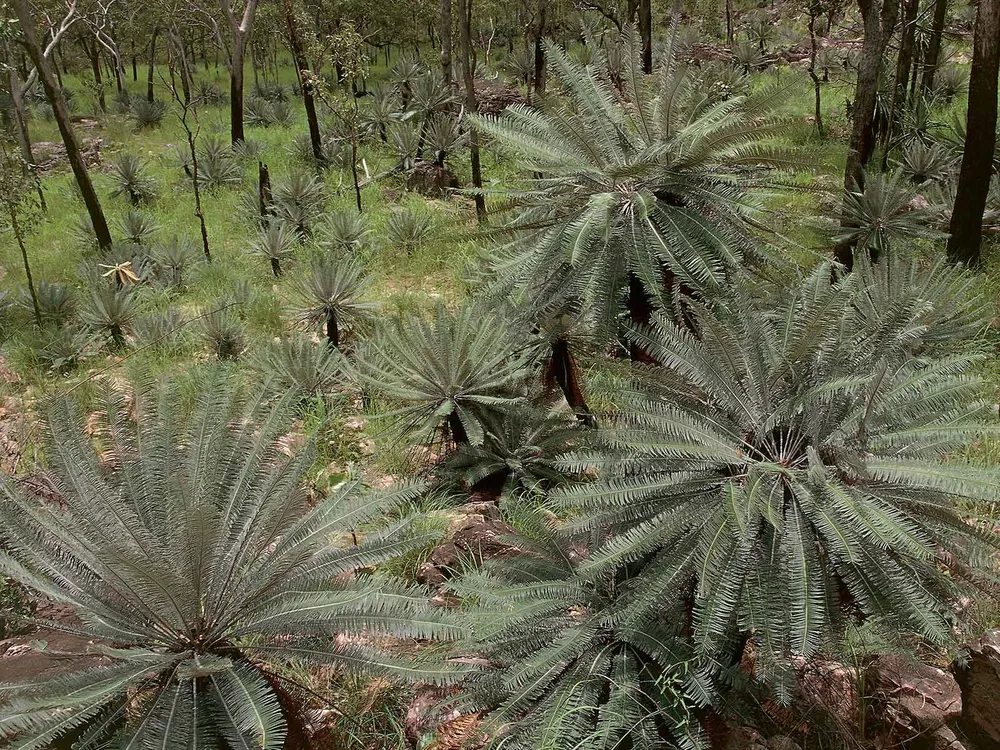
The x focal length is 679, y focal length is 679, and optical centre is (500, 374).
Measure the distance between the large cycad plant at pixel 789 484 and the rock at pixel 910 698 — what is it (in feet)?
1.60

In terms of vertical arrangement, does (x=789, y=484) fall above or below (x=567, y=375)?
above

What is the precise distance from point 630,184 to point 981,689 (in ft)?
6.64

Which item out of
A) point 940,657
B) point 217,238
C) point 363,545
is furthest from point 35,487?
point 217,238

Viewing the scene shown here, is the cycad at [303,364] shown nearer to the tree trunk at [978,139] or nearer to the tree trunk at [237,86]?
the tree trunk at [978,139]

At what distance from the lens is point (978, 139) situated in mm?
6082

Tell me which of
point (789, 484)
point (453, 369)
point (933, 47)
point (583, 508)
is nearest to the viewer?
point (789, 484)

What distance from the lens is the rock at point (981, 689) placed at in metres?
1.99

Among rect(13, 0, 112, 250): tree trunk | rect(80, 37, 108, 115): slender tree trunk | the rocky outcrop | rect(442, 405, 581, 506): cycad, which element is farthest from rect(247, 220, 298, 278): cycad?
rect(80, 37, 108, 115): slender tree trunk

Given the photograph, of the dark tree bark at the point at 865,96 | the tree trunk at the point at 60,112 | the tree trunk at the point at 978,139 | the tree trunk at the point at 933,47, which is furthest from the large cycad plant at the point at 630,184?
the tree trunk at the point at 933,47

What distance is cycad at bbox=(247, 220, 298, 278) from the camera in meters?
9.39

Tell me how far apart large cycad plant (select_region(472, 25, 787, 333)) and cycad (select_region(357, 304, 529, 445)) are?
1208 mm

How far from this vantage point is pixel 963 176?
6.25m

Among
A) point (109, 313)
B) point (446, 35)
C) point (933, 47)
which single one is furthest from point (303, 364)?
point (933, 47)

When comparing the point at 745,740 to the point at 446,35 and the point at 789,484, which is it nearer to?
the point at 789,484
